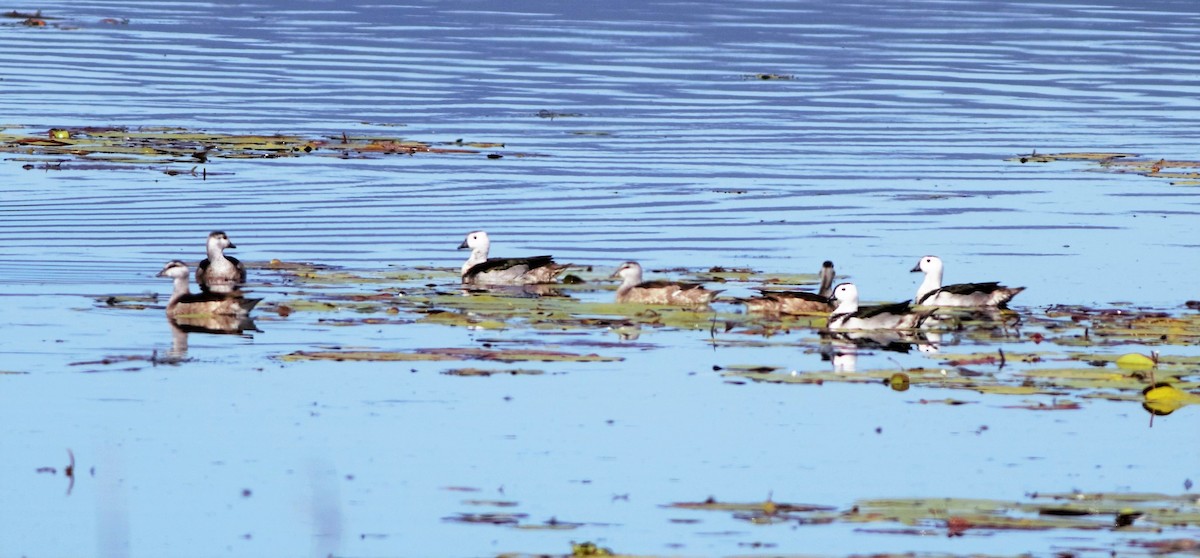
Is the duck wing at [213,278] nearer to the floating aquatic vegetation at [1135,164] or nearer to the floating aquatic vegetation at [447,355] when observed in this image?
the floating aquatic vegetation at [447,355]

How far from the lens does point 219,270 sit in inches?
854

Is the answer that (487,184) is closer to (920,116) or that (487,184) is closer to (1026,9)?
(920,116)

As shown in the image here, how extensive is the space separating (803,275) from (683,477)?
27.4 ft

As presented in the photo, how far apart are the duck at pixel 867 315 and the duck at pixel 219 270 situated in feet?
17.6

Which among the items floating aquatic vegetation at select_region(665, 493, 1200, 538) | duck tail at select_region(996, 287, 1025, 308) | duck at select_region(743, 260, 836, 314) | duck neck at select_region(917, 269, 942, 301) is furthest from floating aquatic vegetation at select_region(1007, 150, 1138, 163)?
floating aquatic vegetation at select_region(665, 493, 1200, 538)

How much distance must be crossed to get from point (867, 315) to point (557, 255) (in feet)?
18.4

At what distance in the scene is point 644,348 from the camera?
58.9 feet

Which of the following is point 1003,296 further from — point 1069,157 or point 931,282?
point 1069,157

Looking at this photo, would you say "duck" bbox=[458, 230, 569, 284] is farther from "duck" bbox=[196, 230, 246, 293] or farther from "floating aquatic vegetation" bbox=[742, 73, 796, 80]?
"floating aquatic vegetation" bbox=[742, 73, 796, 80]

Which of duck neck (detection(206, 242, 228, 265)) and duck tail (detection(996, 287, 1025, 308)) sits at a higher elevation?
duck neck (detection(206, 242, 228, 265))

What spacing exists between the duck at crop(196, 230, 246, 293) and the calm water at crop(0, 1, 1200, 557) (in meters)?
0.30

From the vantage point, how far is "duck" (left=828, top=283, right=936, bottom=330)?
18906mm

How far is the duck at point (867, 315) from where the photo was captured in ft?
62.0

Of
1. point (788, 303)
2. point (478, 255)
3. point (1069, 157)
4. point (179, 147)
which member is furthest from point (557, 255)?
point (1069, 157)
